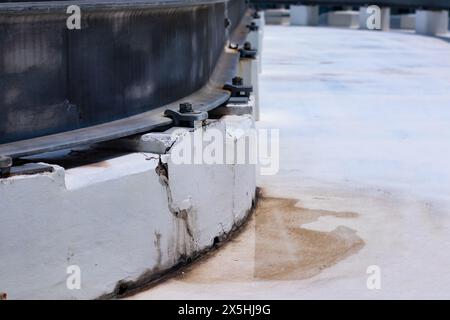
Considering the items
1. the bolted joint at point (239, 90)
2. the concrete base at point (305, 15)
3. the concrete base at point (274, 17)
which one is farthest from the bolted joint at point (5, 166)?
the concrete base at point (274, 17)

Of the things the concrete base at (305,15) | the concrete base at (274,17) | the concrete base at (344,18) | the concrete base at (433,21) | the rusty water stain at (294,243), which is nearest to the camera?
the rusty water stain at (294,243)

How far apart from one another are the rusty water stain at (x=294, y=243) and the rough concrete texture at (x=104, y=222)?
0.37 meters

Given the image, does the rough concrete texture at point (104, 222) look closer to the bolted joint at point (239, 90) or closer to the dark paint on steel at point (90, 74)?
the dark paint on steel at point (90, 74)

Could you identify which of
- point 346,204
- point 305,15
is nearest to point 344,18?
point 305,15

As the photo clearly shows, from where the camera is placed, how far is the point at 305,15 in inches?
1142

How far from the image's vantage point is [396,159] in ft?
24.1

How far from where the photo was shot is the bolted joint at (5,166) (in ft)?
11.8

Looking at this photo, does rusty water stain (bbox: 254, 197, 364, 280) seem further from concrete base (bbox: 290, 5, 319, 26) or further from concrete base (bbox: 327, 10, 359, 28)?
concrete base (bbox: 327, 10, 359, 28)

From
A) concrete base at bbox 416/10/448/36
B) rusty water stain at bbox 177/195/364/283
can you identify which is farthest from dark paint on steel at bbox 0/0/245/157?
concrete base at bbox 416/10/448/36

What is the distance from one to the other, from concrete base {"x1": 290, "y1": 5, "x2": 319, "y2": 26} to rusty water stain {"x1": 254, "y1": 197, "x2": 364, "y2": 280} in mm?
23779

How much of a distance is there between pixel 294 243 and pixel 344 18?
25760mm

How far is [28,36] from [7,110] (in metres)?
0.36
